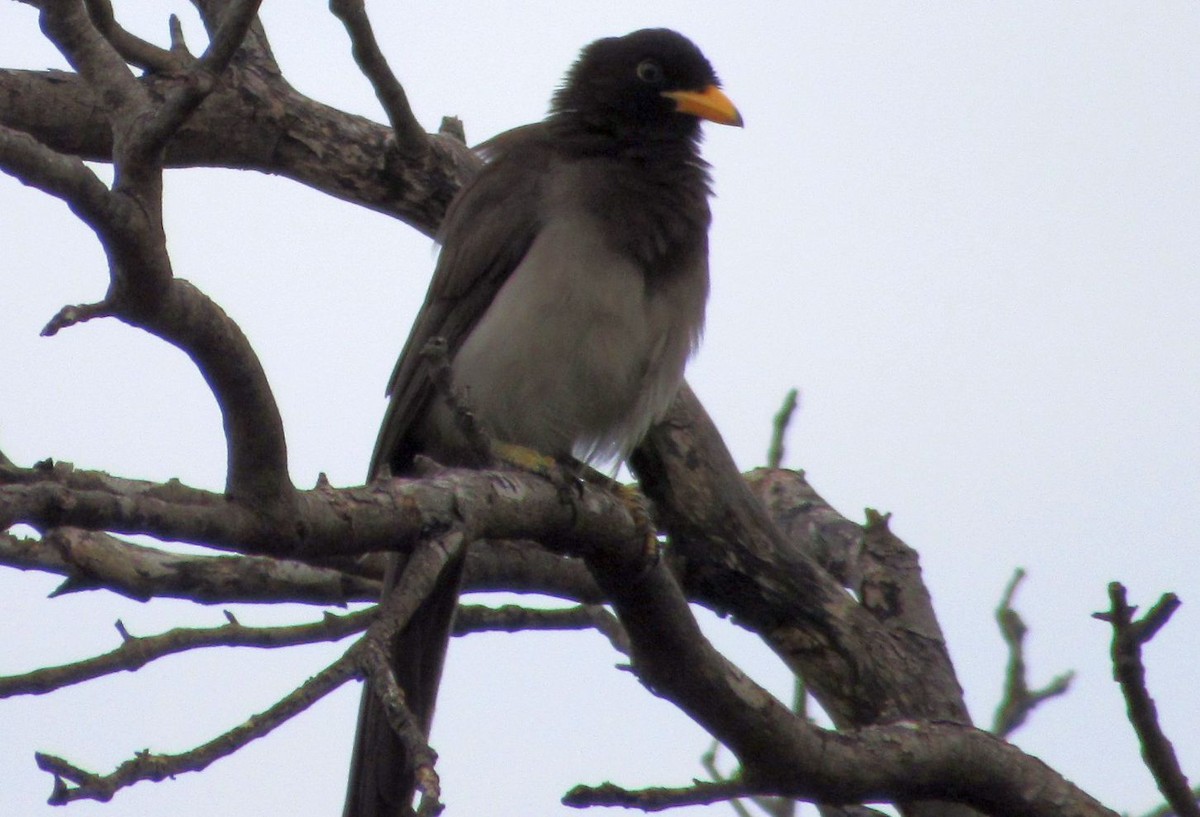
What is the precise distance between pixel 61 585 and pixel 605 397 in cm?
231

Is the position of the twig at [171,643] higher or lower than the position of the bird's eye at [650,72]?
lower

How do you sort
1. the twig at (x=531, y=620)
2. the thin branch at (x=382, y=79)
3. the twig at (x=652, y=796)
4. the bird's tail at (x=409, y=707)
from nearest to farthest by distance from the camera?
the twig at (x=652, y=796), the bird's tail at (x=409, y=707), the thin branch at (x=382, y=79), the twig at (x=531, y=620)

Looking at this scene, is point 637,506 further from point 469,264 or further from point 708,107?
point 708,107

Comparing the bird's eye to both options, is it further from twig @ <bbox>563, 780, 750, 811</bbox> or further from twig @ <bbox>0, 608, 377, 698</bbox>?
twig @ <bbox>563, 780, 750, 811</bbox>

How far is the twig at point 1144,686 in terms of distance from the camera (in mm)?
3475

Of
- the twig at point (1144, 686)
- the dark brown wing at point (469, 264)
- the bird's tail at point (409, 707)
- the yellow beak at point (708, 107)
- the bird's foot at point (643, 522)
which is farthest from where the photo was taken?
the yellow beak at point (708, 107)

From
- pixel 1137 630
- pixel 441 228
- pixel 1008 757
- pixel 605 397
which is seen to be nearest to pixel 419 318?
pixel 441 228

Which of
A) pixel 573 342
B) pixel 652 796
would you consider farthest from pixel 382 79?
pixel 652 796

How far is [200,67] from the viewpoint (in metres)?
3.31

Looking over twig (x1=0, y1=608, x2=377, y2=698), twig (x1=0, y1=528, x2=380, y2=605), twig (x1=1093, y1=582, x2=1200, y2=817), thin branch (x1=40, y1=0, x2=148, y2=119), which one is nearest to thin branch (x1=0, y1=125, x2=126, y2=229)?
thin branch (x1=40, y1=0, x2=148, y2=119)

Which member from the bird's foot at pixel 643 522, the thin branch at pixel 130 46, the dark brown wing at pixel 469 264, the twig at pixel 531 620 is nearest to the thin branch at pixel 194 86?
the thin branch at pixel 130 46

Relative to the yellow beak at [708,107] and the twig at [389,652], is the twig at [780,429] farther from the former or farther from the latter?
the twig at [389,652]

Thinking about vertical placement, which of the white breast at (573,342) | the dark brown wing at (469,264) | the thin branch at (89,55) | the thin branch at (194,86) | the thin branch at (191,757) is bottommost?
the thin branch at (191,757)

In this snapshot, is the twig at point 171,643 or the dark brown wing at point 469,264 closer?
the twig at point 171,643
